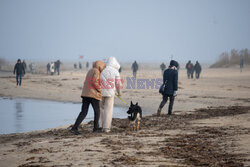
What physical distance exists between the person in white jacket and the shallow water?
9.88 ft

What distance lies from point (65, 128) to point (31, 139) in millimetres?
1904

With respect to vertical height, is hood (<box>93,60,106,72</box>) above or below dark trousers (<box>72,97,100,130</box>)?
above

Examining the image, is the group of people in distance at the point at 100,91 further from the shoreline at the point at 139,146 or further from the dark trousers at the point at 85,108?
the shoreline at the point at 139,146

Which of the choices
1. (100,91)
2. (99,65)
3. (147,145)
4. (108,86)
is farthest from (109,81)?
(147,145)

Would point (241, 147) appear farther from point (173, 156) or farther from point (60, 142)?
point (60, 142)

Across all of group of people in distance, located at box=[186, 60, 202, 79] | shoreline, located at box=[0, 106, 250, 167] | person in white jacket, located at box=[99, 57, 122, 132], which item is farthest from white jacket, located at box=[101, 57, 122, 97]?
group of people in distance, located at box=[186, 60, 202, 79]

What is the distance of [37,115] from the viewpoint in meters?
15.3

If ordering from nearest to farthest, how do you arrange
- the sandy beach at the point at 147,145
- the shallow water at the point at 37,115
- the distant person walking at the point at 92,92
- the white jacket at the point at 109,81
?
the sandy beach at the point at 147,145, the distant person walking at the point at 92,92, the white jacket at the point at 109,81, the shallow water at the point at 37,115

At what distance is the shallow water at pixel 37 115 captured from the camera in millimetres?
12553

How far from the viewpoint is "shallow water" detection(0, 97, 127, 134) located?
12.6 metres

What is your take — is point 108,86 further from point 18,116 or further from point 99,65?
point 18,116

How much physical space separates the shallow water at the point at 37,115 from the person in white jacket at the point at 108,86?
9.88ft

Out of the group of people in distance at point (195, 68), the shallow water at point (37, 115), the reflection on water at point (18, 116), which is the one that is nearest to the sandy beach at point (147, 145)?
the reflection on water at point (18, 116)

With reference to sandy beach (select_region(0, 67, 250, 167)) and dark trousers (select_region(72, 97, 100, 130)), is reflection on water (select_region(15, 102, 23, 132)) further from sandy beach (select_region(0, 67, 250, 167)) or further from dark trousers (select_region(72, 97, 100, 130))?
dark trousers (select_region(72, 97, 100, 130))
